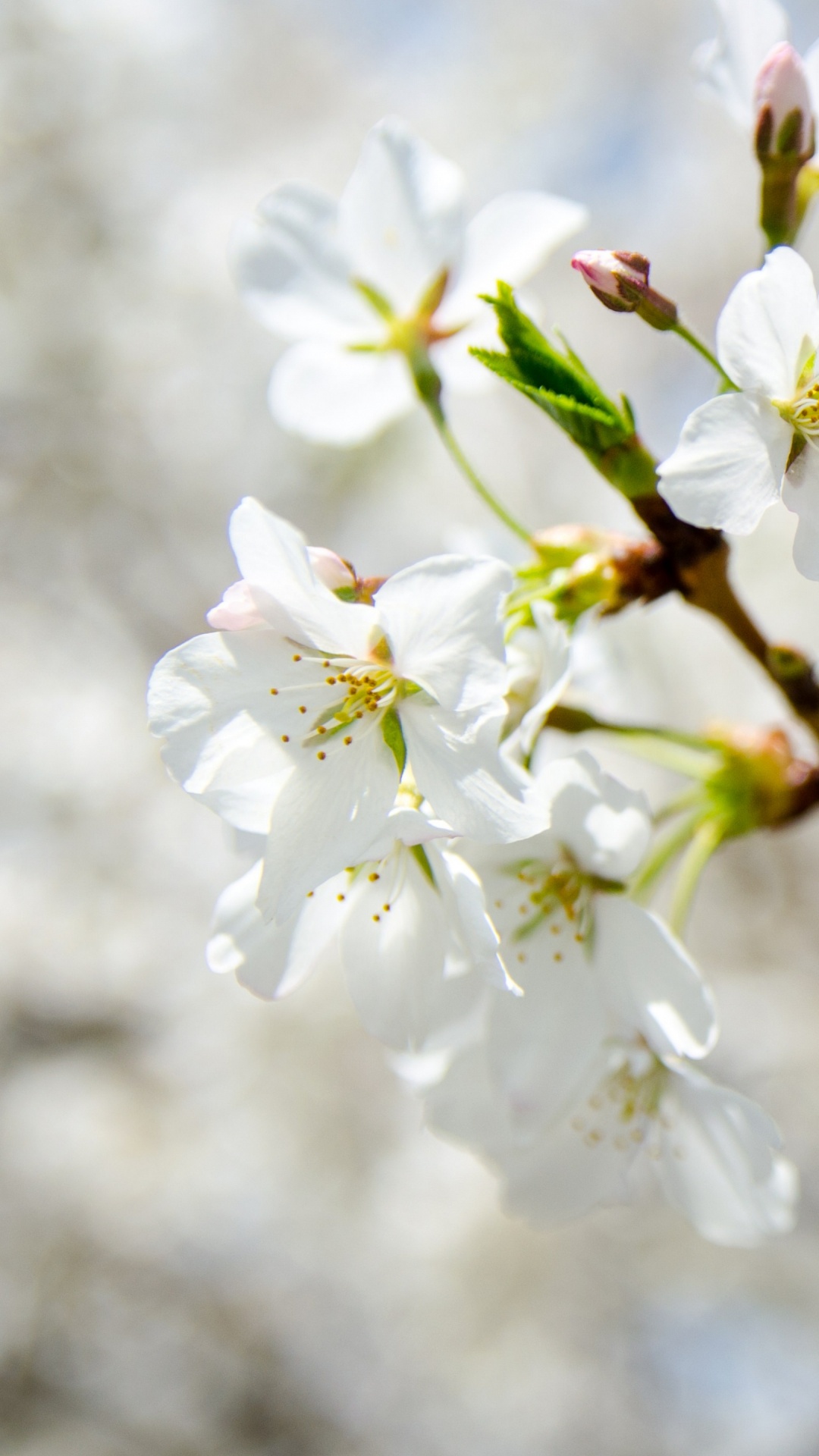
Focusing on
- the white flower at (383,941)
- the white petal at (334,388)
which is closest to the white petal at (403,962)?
the white flower at (383,941)

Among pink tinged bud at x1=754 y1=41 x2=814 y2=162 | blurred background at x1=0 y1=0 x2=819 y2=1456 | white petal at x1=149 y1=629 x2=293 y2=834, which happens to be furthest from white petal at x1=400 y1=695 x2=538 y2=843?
blurred background at x1=0 y1=0 x2=819 y2=1456

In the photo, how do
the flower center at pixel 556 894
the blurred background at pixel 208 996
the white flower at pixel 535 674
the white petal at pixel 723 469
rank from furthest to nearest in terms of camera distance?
the blurred background at pixel 208 996
the flower center at pixel 556 894
the white flower at pixel 535 674
the white petal at pixel 723 469

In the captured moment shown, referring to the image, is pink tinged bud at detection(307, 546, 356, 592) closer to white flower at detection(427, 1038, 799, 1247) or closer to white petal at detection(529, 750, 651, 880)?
white petal at detection(529, 750, 651, 880)

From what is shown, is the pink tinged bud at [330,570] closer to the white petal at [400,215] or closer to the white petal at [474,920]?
the white petal at [474,920]

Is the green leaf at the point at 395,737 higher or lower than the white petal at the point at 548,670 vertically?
higher

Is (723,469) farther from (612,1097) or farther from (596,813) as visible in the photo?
(612,1097)

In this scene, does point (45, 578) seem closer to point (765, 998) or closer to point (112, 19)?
point (112, 19)

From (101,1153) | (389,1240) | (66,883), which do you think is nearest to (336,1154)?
(389,1240)
